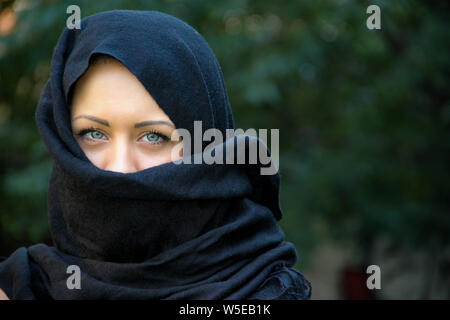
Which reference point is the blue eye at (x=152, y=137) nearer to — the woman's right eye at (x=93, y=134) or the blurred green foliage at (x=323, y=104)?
the woman's right eye at (x=93, y=134)

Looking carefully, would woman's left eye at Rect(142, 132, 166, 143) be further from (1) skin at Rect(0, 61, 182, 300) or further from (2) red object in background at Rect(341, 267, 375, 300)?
(2) red object in background at Rect(341, 267, 375, 300)

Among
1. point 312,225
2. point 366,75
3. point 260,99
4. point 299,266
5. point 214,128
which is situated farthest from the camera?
point 366,75

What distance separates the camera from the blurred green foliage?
3.56 m

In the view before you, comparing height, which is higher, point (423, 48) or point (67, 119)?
point (423, 48)

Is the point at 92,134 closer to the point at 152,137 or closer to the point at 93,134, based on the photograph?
the point at 93,134

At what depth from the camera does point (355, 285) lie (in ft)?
19.5

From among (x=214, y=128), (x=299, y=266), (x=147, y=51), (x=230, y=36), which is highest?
(x=230, y=36)

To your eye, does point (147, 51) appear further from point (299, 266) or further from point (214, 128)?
point (299, 266)

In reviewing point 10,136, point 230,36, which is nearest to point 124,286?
point 230,36

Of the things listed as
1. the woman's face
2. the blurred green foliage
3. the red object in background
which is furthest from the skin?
the red object in background

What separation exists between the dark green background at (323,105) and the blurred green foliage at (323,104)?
0.03 ft

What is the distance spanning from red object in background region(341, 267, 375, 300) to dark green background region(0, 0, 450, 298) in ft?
3.98

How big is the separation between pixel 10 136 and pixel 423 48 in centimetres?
338

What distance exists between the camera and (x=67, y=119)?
1488mm
